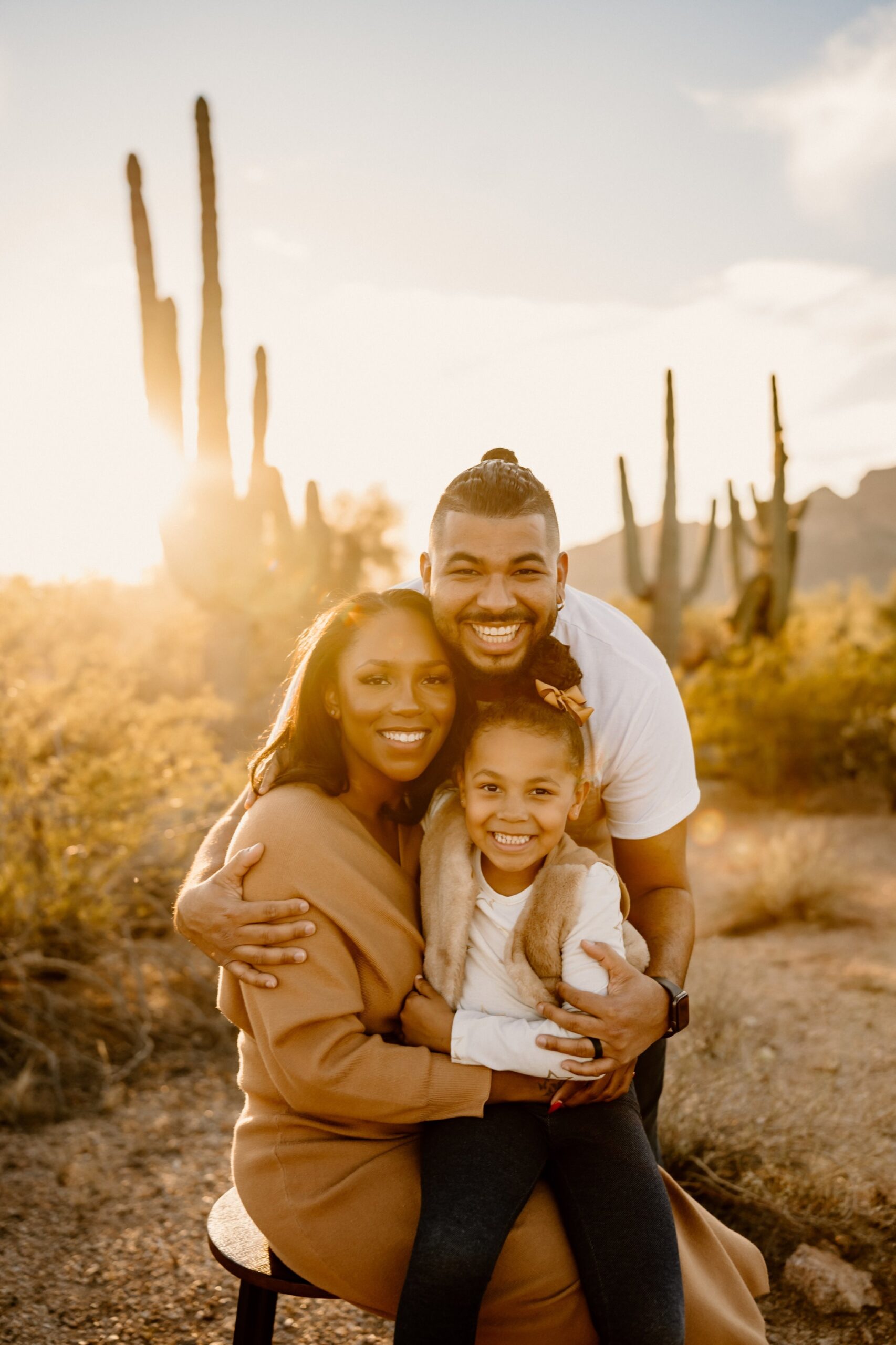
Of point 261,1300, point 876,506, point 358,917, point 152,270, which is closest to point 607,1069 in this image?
point 358,917

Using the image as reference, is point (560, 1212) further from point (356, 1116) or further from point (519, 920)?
point (519, 920)

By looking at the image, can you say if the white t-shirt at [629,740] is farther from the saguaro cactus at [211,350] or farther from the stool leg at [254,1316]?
the saguaro cactus at [211,350]

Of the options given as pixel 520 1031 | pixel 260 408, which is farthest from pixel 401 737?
pixel 260 408

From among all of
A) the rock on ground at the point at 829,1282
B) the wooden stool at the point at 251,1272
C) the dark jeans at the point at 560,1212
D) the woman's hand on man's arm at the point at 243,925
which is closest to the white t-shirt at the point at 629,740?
the dark jeans at the point at 560,1212

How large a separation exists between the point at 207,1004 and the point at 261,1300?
2.78 meters

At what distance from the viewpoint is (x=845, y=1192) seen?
3.34 meters

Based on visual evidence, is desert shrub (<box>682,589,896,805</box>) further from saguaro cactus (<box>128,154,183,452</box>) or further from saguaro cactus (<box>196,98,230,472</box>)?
saguaro cactus (<box>128,154,183,452</box>)

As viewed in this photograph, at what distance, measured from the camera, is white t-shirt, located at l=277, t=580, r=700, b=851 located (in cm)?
288

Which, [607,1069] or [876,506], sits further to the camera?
[876,506]

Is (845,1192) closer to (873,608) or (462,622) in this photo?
(462,622)

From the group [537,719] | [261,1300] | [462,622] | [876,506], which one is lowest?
[261,1300]

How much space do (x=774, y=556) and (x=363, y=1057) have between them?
44.7ft

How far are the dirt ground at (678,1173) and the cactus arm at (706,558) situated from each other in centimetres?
1023

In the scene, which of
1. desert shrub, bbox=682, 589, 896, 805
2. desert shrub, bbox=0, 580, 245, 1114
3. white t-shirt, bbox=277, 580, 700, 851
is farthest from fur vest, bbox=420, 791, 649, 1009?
desert shrub, bbox=682, 589, 896, 805
